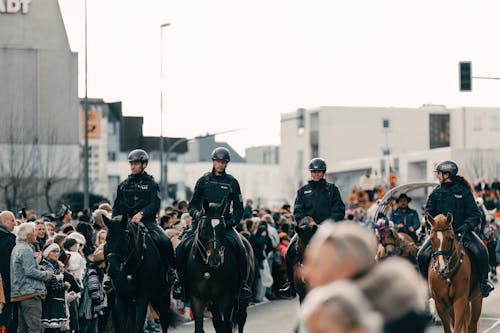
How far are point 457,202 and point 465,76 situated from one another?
75.1ft

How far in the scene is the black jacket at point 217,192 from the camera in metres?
18.1

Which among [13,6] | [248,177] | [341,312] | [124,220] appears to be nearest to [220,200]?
[124,220]

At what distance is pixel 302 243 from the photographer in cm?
1784

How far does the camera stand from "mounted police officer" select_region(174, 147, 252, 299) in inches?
704

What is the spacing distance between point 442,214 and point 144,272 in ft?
13.2

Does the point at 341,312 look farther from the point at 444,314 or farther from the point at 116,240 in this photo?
the point at 444,314

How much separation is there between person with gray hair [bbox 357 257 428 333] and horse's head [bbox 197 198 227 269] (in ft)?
37.1

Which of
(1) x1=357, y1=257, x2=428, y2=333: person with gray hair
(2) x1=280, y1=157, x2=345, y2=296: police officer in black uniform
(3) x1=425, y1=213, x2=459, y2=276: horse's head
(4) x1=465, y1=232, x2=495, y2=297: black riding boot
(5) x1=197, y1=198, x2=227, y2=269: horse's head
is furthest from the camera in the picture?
(2) x1=280, y1=157, x2=345, y2=296: police officer in black uniform

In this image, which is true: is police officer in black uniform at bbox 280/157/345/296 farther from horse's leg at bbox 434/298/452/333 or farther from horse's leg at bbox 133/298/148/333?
horse's leg at bbox 133/298/148/333

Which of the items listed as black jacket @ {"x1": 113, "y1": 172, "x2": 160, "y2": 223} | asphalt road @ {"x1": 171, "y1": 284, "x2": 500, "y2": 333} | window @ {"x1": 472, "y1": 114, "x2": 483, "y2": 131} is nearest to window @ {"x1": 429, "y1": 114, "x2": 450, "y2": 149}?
window @ {"x1": 472, "y1": 114, "x2": 483, "y2": 131}

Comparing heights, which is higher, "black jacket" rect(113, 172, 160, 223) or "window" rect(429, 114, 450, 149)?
"window" rect(429, 114, 450, 149)

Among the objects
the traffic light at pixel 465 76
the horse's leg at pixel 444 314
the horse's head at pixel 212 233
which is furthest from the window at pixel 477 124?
the horse's head at pixel 212 233

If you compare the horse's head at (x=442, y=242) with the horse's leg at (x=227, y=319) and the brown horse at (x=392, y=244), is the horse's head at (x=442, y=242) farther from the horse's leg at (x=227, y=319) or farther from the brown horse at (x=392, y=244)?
the brown horse at (x=392, y=244)

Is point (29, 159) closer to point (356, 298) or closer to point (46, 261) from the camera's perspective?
point (46, 261)
